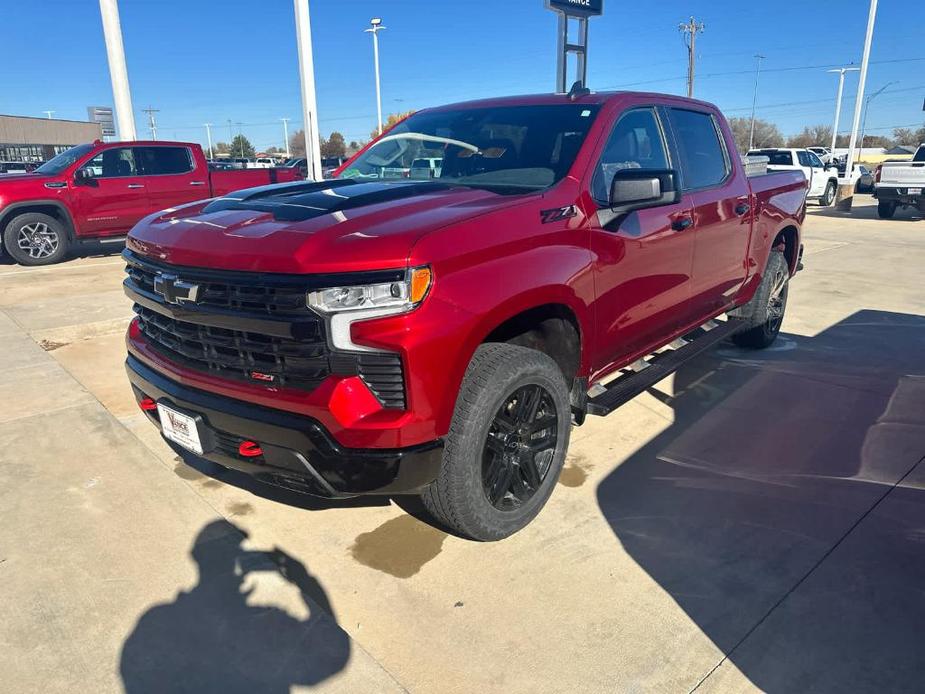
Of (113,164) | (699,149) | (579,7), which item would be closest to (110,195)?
(113,164)

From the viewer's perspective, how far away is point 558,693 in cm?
217

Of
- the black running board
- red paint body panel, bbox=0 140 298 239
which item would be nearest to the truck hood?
the black running board

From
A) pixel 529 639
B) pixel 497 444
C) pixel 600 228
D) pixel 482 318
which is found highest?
pixel 600 228

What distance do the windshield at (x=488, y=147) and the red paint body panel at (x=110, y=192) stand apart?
248 inches

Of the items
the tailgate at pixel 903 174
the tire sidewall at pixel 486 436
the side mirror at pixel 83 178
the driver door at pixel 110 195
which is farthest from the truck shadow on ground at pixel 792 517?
the tailgate at pixel 903 174

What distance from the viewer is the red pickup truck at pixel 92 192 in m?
10.0

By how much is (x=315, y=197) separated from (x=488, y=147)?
1038 millimetres

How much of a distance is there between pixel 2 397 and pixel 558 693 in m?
4.39

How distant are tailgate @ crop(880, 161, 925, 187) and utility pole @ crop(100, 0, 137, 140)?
18.2 metres

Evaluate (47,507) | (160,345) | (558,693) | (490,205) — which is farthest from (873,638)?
(47,507)

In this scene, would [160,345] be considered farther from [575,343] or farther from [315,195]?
[575,343]

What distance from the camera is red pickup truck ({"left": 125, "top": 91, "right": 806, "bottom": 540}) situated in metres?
2.34

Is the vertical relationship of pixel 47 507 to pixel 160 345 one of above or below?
below

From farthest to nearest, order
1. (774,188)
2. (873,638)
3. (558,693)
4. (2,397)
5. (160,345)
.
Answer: (774,188) → (2,397) → (160,345) → (873,638) → (558,693)
